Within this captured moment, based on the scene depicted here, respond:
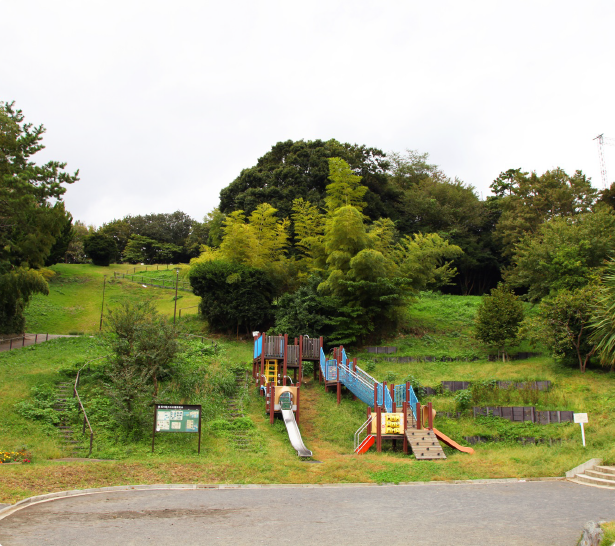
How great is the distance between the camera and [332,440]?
1759 centimetres

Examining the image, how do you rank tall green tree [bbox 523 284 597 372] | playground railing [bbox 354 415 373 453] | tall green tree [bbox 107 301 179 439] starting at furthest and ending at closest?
tall green tree [bbox 523 284 597 372] < tall green tree [bbox 107 301 179 439] < playground railing [bbox 354 415 373 453]

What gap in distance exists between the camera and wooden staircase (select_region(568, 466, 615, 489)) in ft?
39.8

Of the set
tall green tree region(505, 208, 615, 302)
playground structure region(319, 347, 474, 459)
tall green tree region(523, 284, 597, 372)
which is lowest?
playground structure region(319, 347, 474, 459)

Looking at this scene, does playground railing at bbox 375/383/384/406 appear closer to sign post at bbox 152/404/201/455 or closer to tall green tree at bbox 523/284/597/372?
sign post at bbox 152/404/201/455

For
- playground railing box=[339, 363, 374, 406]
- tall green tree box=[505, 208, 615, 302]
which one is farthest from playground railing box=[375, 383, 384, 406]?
tall green tree box=[505, 208, 615, 302]

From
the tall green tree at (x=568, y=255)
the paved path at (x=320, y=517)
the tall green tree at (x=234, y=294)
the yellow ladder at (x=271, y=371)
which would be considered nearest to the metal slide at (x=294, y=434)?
the yellow ladder at (x=271, y=371)

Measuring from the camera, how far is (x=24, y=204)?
25.6 meters

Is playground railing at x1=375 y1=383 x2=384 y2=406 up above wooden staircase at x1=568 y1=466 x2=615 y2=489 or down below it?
above

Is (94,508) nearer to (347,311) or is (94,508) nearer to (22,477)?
Result: (22,477)

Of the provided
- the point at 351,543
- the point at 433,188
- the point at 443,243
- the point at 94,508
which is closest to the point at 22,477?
the point at 94,508

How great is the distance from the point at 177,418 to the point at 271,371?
8092mm

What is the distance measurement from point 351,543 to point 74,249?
69359 mm

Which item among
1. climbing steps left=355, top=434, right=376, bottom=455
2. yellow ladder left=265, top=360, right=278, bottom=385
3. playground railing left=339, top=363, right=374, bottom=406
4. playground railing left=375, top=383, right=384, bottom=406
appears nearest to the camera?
climbing steps left=355, top=434, right=376, bottom=455

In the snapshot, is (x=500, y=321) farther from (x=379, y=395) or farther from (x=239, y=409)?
(x=239, y=409)
